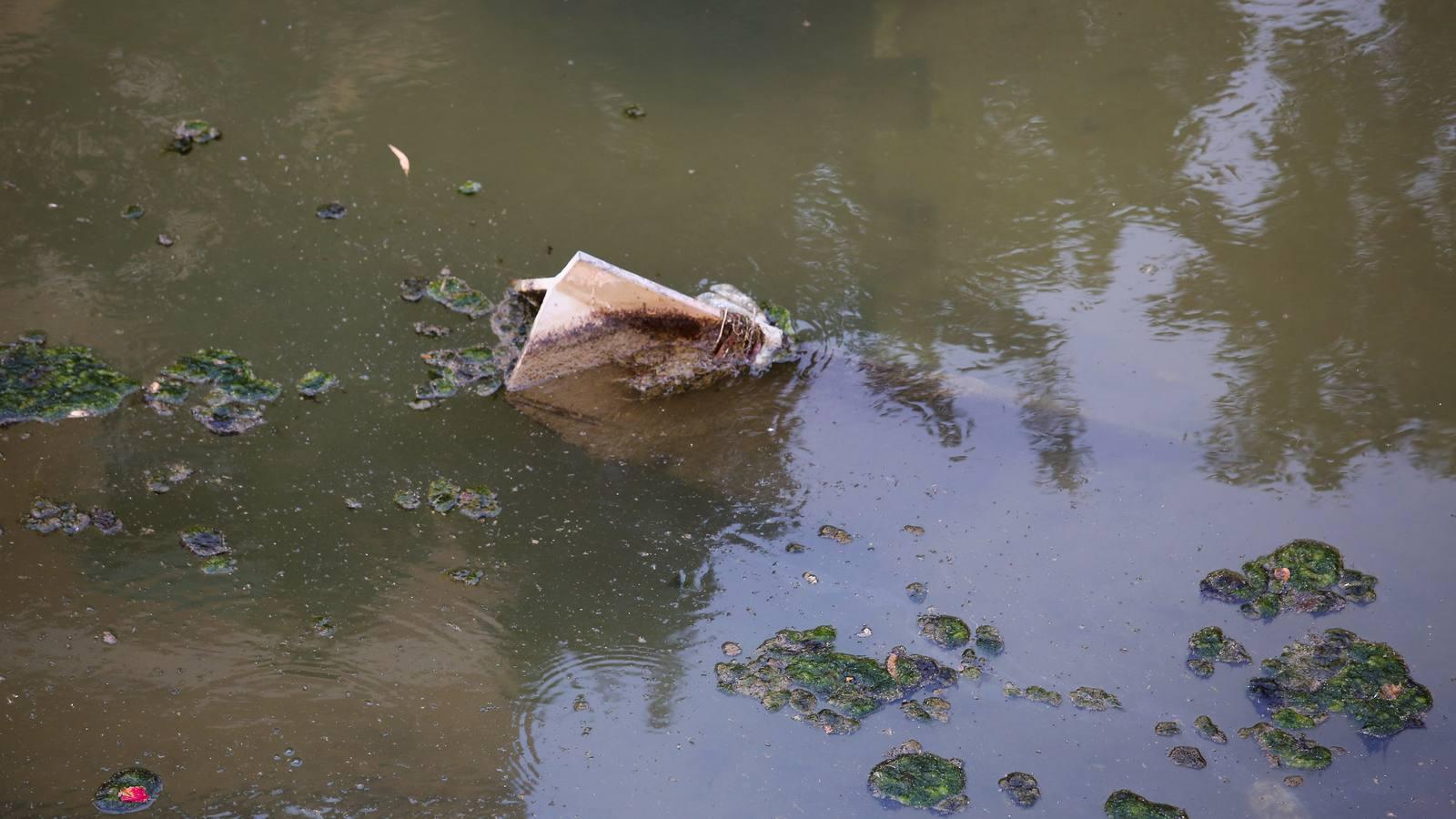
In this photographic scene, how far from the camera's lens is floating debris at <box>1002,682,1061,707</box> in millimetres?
2697

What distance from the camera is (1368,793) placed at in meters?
2.53

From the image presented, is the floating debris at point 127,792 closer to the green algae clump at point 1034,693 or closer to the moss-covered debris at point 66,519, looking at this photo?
the moss-covered debris at point 66,519

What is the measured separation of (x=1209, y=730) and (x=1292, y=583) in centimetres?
59

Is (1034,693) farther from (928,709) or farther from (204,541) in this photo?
(204,541)

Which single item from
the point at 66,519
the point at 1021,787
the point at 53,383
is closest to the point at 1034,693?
the point at 1021,787

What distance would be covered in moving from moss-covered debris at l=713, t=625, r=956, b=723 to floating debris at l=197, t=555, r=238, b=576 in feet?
4.61

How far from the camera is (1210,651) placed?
280 centimetres

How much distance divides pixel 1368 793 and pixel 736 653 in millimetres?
1621

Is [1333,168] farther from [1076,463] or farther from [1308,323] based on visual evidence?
[1076,463]

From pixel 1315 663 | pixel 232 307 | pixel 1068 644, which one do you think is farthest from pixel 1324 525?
pixel 232 307

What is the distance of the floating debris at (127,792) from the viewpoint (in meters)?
2.42

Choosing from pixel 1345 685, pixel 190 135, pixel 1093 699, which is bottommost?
pixel 190 135

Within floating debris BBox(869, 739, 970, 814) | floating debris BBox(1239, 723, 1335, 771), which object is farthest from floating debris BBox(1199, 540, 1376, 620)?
floating debris BBox(869, 739, 970, 814)

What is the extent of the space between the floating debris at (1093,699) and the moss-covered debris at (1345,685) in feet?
1.26
